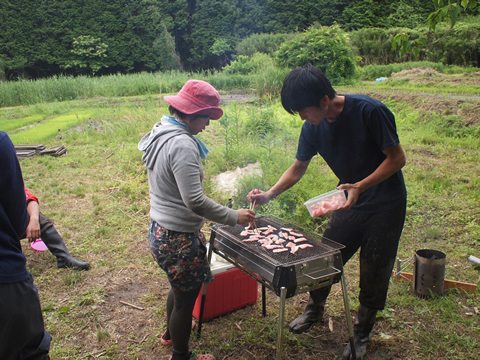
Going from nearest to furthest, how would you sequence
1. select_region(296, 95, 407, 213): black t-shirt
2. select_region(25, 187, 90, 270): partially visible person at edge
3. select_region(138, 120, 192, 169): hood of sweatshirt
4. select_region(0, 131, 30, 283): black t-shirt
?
select_region(0, 131, 30, 283): black t-shirt
select_region(138, 120, 192, 169): hood of sweatshirt
select_region(296, 95, 407, 213): black t-shirt
select_region(25, 187, 90, 270): partially visible person at edge

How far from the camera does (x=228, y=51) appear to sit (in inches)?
1512

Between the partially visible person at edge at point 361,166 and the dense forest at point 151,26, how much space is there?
30.0 meters

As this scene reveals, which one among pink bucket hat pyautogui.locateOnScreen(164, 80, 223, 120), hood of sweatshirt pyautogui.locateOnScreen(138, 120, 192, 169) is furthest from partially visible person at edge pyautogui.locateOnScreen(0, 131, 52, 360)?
pink bucket hat pyautogui.locateOnScreen(164, 80, 223, 120)

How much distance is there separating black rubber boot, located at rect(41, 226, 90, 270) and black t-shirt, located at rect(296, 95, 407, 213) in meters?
3.14

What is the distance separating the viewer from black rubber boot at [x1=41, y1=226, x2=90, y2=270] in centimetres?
394

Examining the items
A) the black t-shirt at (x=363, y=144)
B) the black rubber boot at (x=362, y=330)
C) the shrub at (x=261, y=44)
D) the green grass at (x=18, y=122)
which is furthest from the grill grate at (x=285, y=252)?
the shrub at (x=261, y=44)

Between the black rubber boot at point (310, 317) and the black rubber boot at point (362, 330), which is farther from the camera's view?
the black rubber boot at point (310, 317)

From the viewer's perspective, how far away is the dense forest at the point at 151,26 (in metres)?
31.8

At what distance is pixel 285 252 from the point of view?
231 centimetres

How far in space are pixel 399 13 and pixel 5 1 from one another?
1433 inches

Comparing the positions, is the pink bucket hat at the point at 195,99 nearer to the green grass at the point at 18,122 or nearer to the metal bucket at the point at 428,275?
the metal bucket at the point at 428,275

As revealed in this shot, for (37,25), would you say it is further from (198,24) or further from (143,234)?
(143,234)

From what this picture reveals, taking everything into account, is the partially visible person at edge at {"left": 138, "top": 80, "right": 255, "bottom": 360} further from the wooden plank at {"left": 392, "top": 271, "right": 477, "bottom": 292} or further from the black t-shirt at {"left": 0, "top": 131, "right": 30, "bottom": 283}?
the wooden plank at {"left": 392, "top": 271, "right": 477, "bottom": 292}

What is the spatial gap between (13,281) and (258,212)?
336 cm
